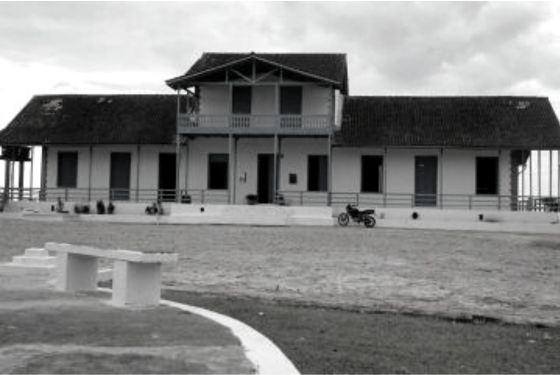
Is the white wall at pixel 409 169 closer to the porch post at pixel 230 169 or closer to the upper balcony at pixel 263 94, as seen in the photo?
the upper balcony at pixel 263 94

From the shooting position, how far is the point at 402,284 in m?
12.4

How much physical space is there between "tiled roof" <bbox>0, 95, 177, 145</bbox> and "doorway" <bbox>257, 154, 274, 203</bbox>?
359 cm

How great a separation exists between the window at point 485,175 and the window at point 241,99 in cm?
913

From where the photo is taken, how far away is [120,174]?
106 feet

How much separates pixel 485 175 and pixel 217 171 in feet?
34.2

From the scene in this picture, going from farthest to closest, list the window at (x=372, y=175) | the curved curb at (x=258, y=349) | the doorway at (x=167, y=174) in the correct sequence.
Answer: the doorway at (x=167, y=174), the window at (x=372, y=175), the curved curb at (x=258, y=349)

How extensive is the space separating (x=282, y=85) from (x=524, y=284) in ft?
63.0

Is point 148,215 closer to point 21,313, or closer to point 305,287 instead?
point 305,287

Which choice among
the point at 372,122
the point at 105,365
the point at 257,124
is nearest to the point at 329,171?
the point at 372,122

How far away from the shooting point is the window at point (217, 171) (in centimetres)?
3152

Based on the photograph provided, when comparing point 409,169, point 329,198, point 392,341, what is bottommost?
point 392,341

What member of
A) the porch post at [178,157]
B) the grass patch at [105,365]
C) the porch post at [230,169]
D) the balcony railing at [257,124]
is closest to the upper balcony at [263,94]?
the balcony railing at [257,124]

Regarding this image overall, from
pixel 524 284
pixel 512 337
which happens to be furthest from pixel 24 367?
pixel 524 284

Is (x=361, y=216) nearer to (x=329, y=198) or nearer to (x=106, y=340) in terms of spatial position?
(x=329, y=198)
